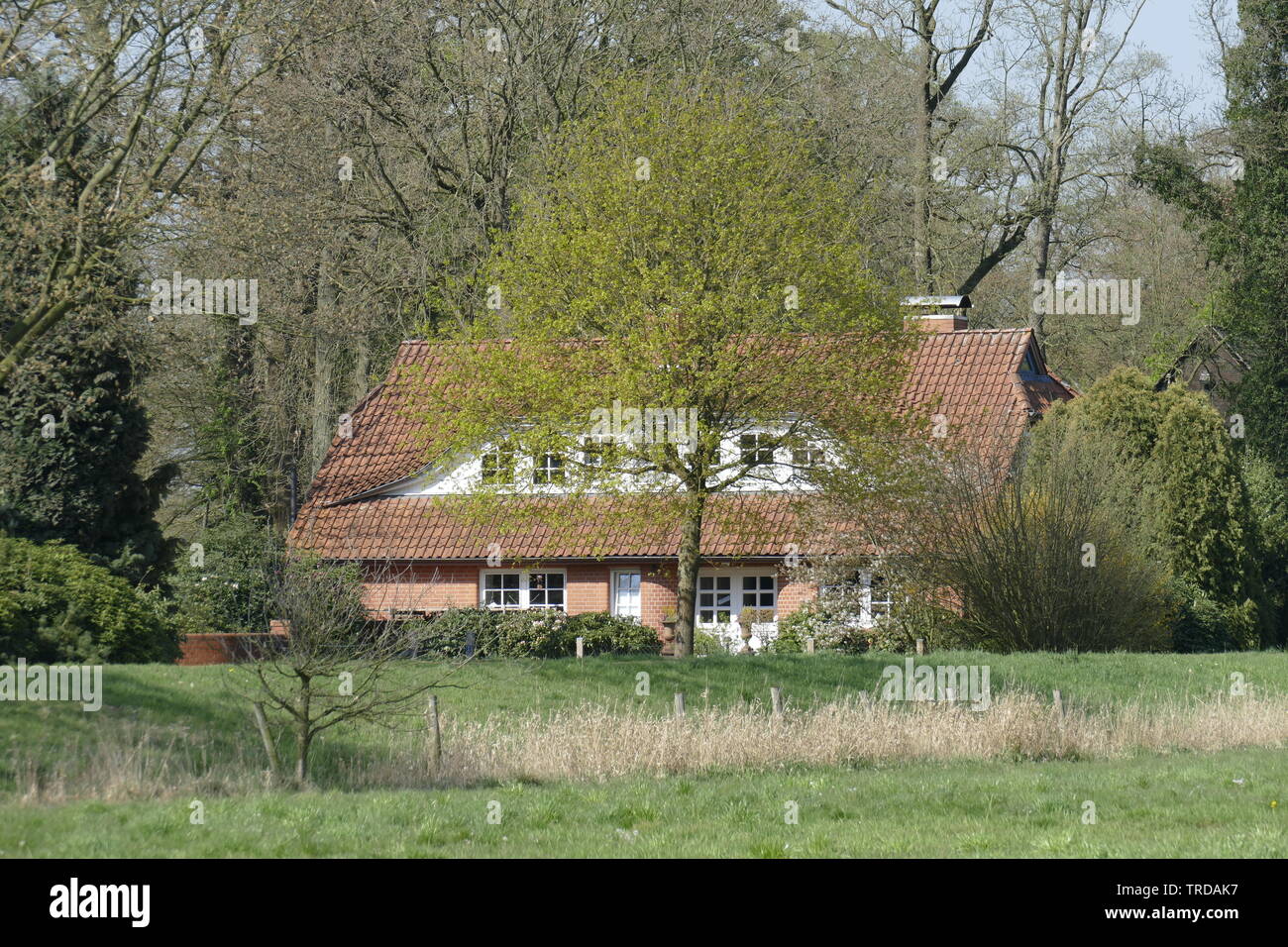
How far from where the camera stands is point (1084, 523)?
76.4ft

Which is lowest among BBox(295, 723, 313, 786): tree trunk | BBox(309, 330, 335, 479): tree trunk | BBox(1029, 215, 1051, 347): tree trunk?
BBox(295, 723, 313, 786): tree trunk

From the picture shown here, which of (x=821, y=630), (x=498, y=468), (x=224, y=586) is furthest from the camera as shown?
(x=821, y=630)

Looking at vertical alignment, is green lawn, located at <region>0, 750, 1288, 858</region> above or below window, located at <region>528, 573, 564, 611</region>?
below

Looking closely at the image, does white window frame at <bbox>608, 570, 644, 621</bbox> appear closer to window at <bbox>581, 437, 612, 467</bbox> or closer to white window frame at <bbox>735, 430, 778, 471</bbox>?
white window frame at <bbox>735, 430, 778, 471</bbox>

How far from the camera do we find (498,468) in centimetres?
2205

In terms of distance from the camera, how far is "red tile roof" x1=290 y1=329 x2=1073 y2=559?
29312 millimetres

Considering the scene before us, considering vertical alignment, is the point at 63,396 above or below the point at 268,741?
above

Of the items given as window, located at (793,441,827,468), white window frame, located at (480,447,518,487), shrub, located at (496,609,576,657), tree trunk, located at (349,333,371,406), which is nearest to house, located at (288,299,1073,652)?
shrub, located at (496,609,576,657)

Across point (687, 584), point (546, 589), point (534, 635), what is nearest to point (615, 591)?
point (546, 589)

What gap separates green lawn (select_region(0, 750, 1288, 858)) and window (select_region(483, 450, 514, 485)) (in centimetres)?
868

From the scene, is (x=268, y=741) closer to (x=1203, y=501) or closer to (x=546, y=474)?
(x=546, y=474)

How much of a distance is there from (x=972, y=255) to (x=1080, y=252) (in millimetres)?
4534

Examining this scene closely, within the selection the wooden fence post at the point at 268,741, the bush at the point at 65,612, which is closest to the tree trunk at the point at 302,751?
the wooden fence post at the point at 268,741

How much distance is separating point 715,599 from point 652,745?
1615 cm
